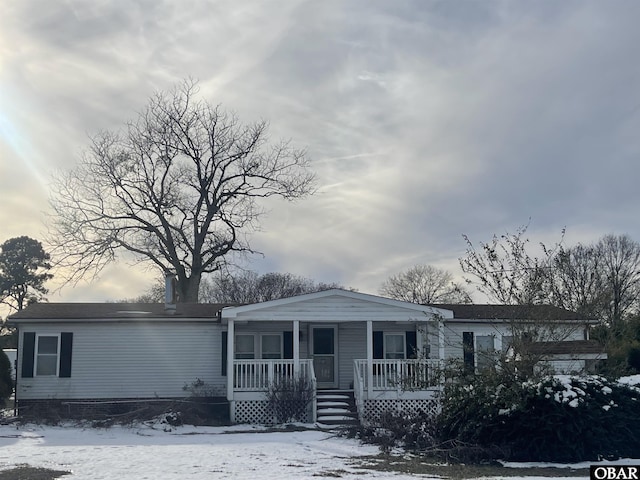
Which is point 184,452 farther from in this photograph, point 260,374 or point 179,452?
point 260,374

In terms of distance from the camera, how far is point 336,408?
68.1 ft

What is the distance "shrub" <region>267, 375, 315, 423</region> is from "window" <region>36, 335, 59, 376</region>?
7.03m

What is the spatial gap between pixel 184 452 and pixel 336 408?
748 centimetres

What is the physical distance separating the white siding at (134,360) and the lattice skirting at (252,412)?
165 cm

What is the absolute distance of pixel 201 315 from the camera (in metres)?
22.7

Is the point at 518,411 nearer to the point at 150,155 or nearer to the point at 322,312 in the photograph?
the point at 322,312

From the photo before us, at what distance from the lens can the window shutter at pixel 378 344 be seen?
23500mm

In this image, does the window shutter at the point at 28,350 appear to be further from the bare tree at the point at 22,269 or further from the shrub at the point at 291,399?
the bare tree at the point at 22,269

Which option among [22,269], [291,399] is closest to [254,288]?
[22,269]

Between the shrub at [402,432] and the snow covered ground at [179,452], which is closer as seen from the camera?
the snow covered ground at [179,452]

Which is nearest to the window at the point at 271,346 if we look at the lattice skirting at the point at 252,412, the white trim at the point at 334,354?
the white trim at the point at 334,354

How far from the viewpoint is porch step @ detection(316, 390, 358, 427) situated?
1977 centimetres

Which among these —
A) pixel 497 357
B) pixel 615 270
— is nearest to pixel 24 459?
pixel 497 357

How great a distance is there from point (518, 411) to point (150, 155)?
89.3ft
